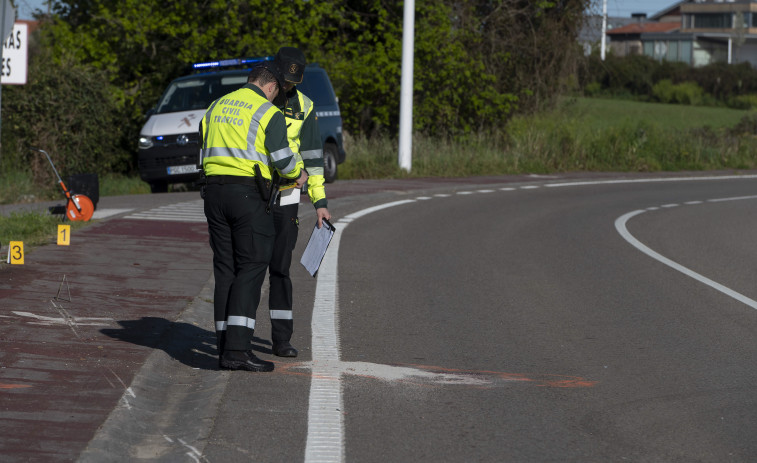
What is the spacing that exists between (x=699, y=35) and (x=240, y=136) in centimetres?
11273

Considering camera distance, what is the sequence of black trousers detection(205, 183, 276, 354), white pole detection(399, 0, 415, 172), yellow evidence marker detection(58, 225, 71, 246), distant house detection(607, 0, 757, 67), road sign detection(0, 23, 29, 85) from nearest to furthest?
black trousers detection(205, 183, 276, 354), yellow evidence marker detection(58, 225, 71, 246), road sign detection(0, 23, 29, 85), white pole detection(399, 0, 415, 172), distant house detection(607, 0, 757, 67)

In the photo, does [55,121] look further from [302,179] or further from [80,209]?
[302,179]

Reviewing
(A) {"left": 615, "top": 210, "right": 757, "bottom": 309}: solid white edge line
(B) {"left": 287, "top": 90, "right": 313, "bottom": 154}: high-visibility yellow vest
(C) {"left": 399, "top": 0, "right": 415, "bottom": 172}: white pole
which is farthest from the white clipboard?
(C) {"left": 399, "top": 0, "right": 415, "bottom": 172}: white pole

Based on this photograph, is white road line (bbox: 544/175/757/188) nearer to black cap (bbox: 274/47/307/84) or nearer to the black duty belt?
black cap (bbox: 274/47/307/84)

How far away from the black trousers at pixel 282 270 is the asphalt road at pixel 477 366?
22 cm

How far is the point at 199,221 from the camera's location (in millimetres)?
14180

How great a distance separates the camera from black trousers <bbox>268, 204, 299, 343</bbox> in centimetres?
683

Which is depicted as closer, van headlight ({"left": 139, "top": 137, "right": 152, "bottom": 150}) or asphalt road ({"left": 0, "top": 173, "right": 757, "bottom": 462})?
asphalt road ({"left": 0, "top": 173, "right": 757, "bottom": 462})

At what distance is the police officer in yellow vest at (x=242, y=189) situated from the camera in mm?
6371

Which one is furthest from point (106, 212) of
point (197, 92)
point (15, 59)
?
point (197, 92)

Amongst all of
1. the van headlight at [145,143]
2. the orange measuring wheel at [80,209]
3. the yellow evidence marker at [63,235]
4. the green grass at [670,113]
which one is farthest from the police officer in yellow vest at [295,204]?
the green grass at [670,113]

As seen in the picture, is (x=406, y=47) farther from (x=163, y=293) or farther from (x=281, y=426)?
(x=281, y=426)

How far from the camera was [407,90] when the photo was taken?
23.3m

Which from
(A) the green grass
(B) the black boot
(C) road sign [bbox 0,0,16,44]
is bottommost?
(B) the black boot
